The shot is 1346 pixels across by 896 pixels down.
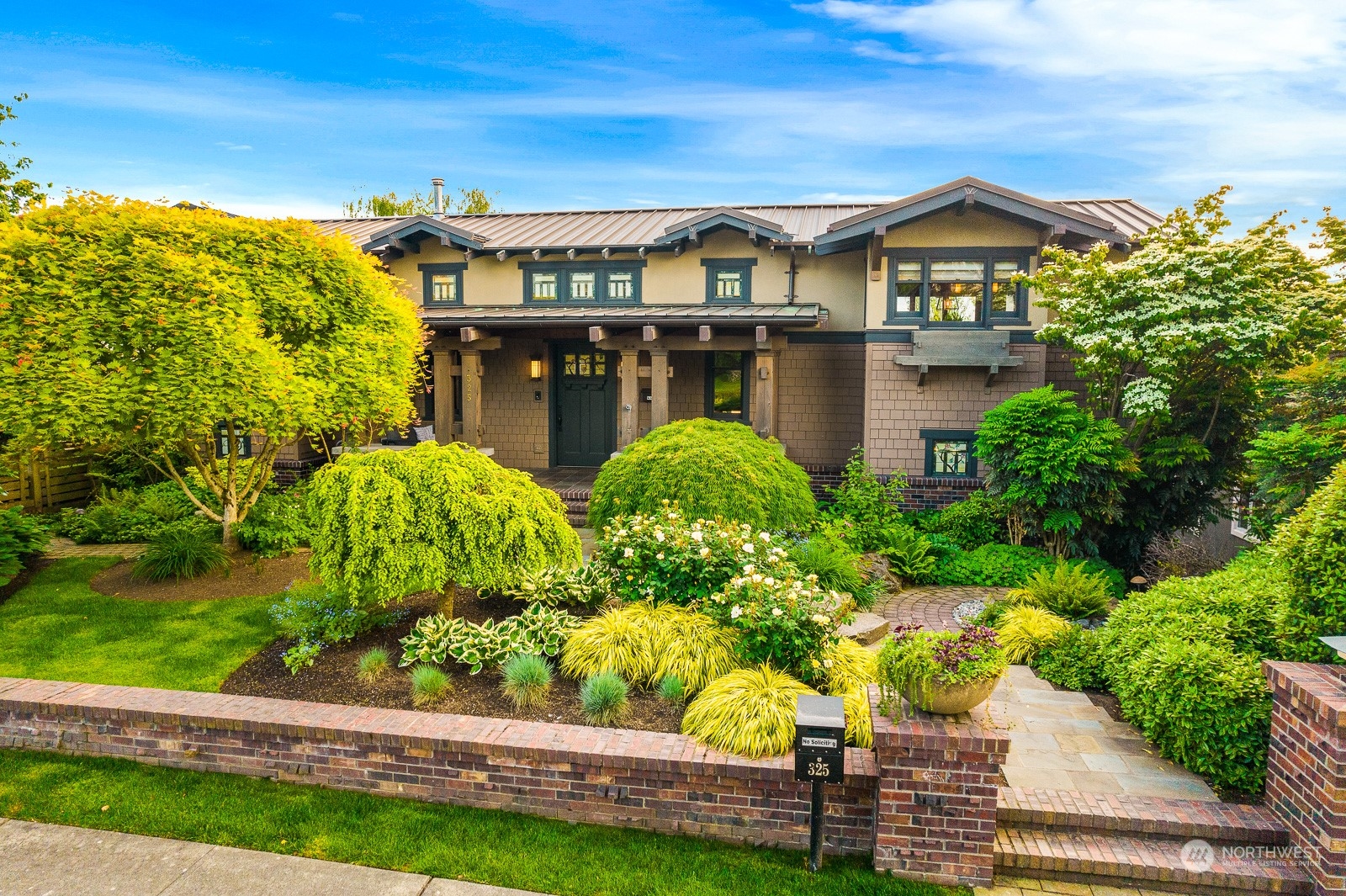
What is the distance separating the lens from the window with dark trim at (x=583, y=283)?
14.9m

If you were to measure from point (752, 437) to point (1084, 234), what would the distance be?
6.57 m

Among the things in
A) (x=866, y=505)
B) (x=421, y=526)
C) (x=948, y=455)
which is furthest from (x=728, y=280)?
(x=421, y=526)

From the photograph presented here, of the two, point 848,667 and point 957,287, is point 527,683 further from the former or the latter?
point 957,287

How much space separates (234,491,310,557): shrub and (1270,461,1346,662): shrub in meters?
9.41

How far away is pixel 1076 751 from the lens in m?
5.02

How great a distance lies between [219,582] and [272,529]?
1129 millimetres

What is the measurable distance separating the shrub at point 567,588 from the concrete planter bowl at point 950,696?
3.48 metres

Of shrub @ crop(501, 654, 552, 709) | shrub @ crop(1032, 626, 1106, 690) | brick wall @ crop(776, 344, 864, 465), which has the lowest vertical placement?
shrub @ crop(1032, 626, 1106, 690)

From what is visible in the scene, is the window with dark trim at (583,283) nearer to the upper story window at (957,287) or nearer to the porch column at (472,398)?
the porch column at (472,398)

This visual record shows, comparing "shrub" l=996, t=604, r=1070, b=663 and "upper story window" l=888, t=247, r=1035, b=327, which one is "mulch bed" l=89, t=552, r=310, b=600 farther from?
"upper story window" l=888, t=247, r=1035, b=327

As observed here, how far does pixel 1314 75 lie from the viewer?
8891 millimetres

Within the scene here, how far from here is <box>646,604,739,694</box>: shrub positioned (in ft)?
18.7

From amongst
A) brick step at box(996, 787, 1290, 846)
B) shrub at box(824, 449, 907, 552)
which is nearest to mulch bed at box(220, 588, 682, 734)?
brick step at box(996, 787, 1290, 846)

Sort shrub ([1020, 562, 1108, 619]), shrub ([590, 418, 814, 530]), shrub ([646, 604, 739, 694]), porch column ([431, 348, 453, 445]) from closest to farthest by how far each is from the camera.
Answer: shrub ([646, 604, 739, 694]) → shrub ([1020, 562, 1108, 619]) → shrub ([590, 418, 814, 530]) → porch column ([431, 348, 453, 445])
